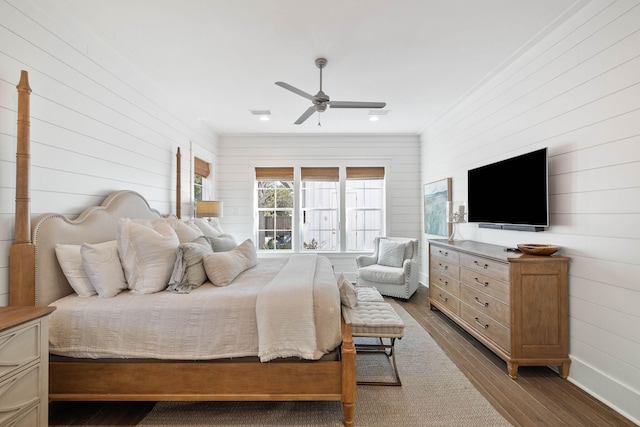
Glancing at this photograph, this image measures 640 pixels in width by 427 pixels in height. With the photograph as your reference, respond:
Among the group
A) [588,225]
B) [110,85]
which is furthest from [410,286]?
[110,85]

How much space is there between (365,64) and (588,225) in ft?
7.55

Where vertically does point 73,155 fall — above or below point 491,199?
above

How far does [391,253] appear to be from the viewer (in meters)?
4.44

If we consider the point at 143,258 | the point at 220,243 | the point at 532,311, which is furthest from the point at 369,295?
the point at 143,258

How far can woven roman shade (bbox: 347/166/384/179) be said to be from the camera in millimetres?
5367

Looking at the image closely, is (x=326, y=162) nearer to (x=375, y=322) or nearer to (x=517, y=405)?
(x=375, y=322)

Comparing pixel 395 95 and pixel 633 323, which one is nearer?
pixel 633 323

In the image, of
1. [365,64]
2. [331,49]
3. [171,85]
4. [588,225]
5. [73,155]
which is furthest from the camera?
[171,85]

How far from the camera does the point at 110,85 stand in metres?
2.61

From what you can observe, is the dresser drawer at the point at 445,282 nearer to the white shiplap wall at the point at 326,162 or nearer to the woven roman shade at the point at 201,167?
the white shiplap wall at the point at 326,162

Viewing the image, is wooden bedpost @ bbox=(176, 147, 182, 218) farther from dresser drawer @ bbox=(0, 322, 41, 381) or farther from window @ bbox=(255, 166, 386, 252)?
dresser drawer @ bbox=(0, 322, 41, 381)

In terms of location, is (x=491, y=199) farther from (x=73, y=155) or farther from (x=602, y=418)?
(x=73, y=155)

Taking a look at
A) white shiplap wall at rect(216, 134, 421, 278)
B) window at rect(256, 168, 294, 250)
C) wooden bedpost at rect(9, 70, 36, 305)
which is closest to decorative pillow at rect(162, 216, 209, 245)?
wooden bedpost at rect(9, 70, 36, 305)

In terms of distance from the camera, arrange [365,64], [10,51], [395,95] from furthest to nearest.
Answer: [395,95], [365,64], [10,51]
